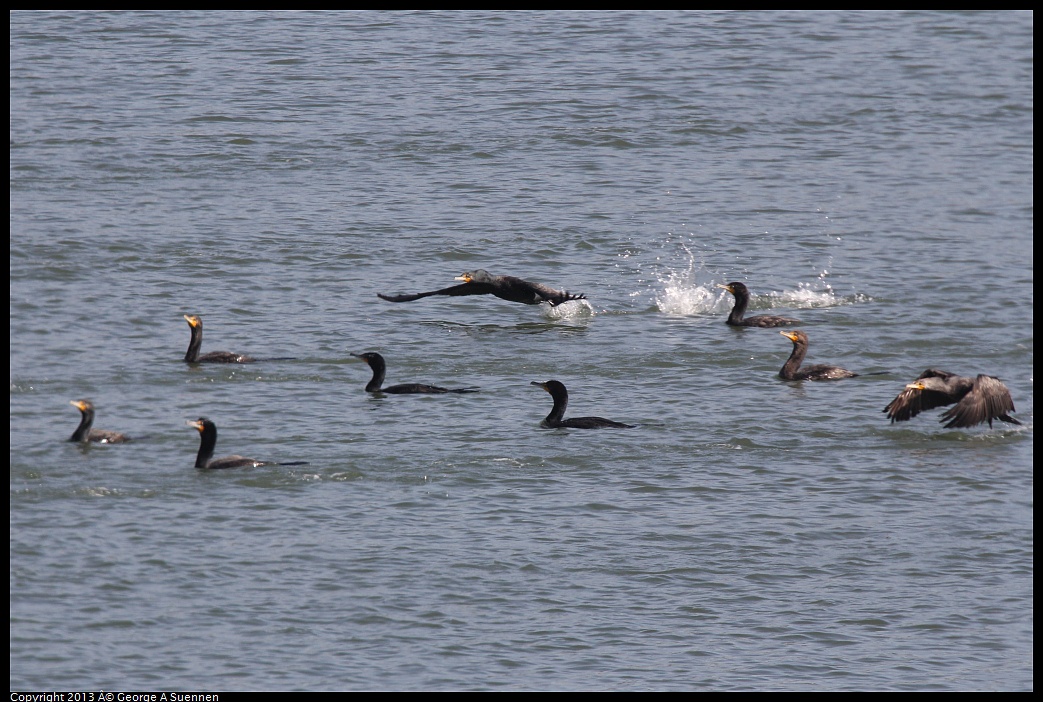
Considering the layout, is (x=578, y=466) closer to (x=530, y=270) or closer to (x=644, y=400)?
(x=644, y=400)

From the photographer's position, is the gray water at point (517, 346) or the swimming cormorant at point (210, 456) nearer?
the gray water at point (517, 346)

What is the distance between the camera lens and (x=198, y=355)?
18.9 metres

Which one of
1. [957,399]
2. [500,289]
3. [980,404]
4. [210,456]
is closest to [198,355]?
[210,456]

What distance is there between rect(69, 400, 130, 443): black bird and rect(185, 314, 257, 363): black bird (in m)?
2.41

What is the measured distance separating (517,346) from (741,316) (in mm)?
2961

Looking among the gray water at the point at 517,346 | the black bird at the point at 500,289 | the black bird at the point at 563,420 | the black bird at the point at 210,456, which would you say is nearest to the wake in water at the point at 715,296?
the gray water at the point at 517,346

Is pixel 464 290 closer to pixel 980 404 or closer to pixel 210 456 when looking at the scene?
pixel 210 456

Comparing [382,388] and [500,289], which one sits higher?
[500,289]

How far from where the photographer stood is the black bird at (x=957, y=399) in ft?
54.6

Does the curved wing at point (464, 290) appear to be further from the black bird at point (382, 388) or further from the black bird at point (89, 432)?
the black bird at point (89, 432)

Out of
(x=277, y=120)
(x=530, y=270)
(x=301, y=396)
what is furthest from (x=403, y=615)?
(x=277, y=120)

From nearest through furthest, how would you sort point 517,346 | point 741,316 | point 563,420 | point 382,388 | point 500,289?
1. point 563,420
2. point 382,388
3. point 517,346
4. point 741,316
5. point 500,289

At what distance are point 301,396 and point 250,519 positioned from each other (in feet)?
11.9

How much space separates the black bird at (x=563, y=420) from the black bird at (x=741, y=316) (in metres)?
4.26
